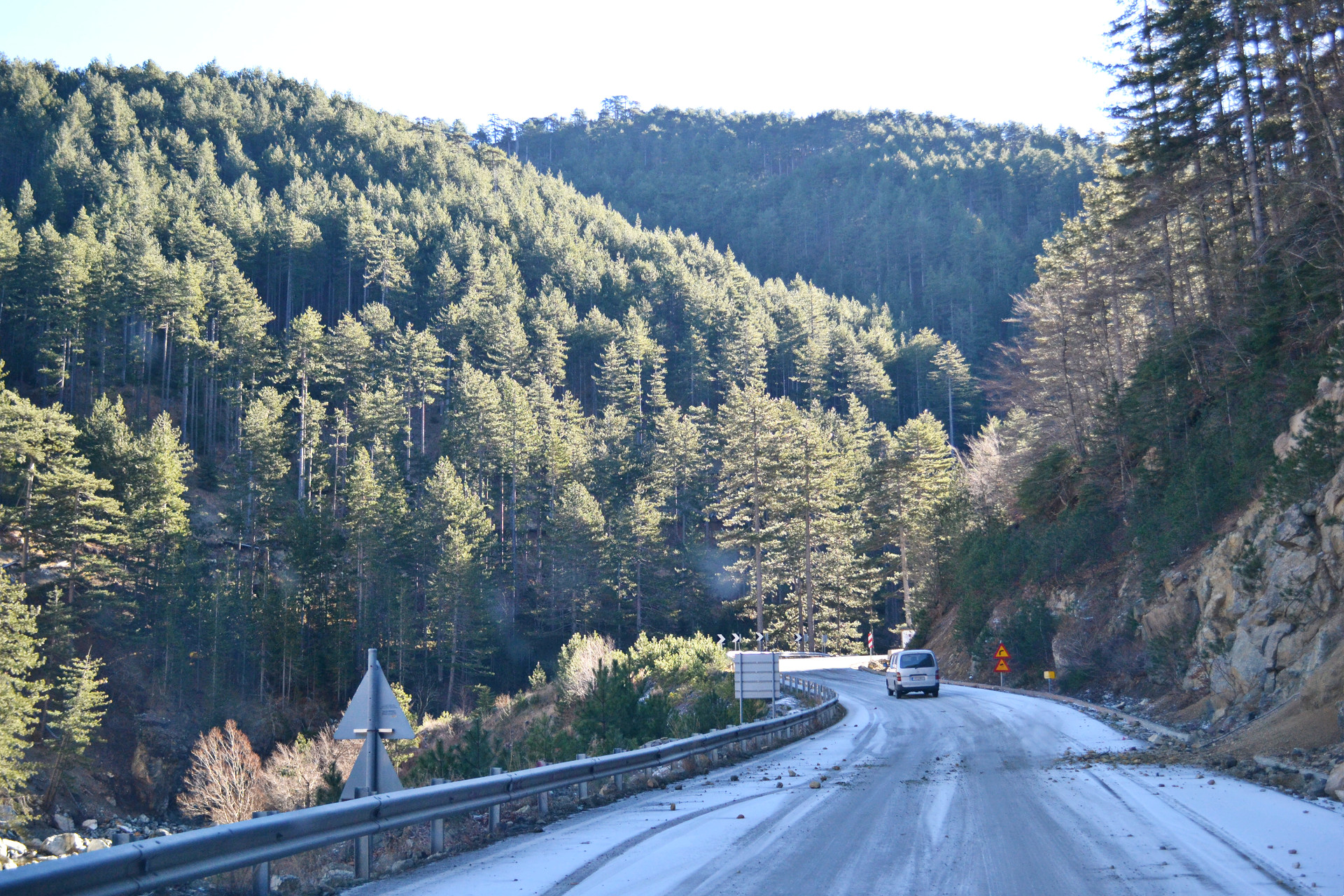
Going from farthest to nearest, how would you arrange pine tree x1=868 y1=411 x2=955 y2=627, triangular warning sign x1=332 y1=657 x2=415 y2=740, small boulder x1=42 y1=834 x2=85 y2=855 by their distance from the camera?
pine tree x1=868 y1=411 x2=955 y2=627, small boulder x1=42 y1=834 x2=85 y2=855, triangular warning sign x1=332 y1=657 x2=415 y2=740

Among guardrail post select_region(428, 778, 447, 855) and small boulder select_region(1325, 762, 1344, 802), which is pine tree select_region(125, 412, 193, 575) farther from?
small boulder select_region(1325, 762, 1344, 802)

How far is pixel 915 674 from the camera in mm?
30125

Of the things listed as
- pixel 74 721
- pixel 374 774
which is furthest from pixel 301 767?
pixel 374 774

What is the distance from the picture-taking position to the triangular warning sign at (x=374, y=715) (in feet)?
25.4

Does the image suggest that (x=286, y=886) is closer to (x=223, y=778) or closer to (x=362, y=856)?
(x=362, y=856)

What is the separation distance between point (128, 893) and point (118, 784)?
5001cm

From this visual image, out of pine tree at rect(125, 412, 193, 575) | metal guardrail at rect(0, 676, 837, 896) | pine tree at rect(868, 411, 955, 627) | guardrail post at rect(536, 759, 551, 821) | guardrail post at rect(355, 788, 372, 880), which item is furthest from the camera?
pine tree at rect(868, 411, 955, 627)

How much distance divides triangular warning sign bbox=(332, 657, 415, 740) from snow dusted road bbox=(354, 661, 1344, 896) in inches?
45.5

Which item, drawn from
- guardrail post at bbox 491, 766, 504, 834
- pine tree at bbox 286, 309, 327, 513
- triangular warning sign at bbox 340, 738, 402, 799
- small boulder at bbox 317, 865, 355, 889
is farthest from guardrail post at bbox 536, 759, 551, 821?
pine tree at bbox 286, 309, 327, 513

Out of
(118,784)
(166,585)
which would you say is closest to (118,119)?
(166,585)

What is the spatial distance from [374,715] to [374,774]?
569mm

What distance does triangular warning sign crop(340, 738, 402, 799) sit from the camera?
787 centimetres

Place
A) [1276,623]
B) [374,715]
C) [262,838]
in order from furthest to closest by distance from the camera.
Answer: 1. [1276,623]
2. [374,715]
3. [262,838]

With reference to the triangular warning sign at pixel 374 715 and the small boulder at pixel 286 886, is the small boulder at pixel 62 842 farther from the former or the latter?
the triangular warning sign at pixel 374 715
